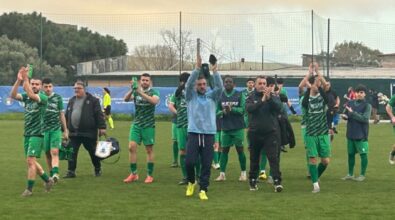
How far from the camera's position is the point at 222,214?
8.93 metres

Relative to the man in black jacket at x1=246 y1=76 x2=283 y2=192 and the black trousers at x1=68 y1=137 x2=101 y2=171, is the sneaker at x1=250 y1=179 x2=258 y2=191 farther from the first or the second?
the black trousers at x1=68 y1=137 x2=101 y2=171

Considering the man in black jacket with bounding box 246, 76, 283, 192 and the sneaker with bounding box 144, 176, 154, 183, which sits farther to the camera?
the sneaker with bounding box 144, 176, 154, 183

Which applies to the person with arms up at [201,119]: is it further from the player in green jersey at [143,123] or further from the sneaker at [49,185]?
the sneaker at [49,185]

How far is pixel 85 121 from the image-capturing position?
1346 centimetres

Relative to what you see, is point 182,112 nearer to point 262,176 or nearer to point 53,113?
point 262,176

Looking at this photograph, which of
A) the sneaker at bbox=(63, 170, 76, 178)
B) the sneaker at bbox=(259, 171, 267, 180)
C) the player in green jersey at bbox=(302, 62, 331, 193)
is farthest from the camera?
the sneaker at bbox=(63, 170, 76, 178)

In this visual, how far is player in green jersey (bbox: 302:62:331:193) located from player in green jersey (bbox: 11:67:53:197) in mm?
4421

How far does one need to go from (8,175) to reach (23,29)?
5984 centimetres

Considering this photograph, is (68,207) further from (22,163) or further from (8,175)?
(22,163)

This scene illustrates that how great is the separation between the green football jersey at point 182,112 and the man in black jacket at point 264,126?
6.01 feet

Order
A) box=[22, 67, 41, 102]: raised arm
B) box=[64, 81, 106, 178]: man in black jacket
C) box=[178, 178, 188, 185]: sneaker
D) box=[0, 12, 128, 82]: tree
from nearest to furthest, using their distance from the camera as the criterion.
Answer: box=[22, 67, 41, 102]: raised arm → box=[178, 178, 188, 185]: sneaker → box=[64, 81, 106, 178]: man in black jacket → box=[0, 12, 128, 82]: tree

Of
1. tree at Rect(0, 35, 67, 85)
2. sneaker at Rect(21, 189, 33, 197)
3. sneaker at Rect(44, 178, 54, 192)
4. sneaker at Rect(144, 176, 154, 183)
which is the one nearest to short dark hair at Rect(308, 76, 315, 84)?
sneaker at Rect(144, 176, 154, 183)

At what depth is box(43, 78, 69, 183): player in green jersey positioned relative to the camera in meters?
11.8

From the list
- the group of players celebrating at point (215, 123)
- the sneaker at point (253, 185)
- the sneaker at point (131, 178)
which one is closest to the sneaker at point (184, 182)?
the group of players celebrating at point (215, 123)
